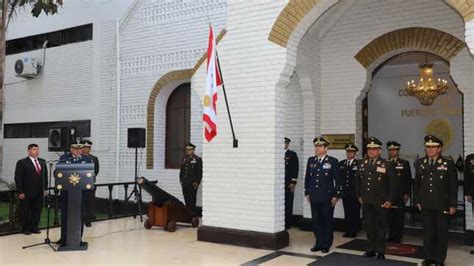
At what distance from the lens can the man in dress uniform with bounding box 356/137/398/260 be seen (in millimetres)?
6402

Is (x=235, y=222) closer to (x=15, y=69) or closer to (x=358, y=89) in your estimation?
(x=358, y=89)

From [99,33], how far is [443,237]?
10.0 metres

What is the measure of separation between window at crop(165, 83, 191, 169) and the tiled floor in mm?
3463

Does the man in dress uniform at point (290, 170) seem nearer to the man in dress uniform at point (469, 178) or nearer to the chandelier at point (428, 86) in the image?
the man in dress uniform at point (469, 178)

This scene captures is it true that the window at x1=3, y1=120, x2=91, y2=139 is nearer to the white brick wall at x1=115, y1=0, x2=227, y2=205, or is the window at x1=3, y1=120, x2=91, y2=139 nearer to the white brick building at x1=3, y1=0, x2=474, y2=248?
the white brick building at x1=3, y1=0, x2=474, y2=248

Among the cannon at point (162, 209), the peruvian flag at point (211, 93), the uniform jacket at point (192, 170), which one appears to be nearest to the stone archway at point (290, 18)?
the peruvian flag at point (211, 93)

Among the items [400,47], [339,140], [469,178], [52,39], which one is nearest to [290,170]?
[339,140]

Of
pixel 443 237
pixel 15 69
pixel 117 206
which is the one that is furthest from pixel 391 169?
pixel 15 69

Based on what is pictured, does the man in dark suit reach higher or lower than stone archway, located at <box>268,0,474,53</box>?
lower

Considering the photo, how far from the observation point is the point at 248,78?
23.1 ft

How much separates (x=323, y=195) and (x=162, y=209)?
315 cm

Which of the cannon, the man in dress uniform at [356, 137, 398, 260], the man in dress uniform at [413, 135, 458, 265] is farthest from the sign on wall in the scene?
the cannon

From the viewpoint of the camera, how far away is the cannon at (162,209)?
8.41 m

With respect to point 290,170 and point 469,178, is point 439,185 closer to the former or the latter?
point 469,178
